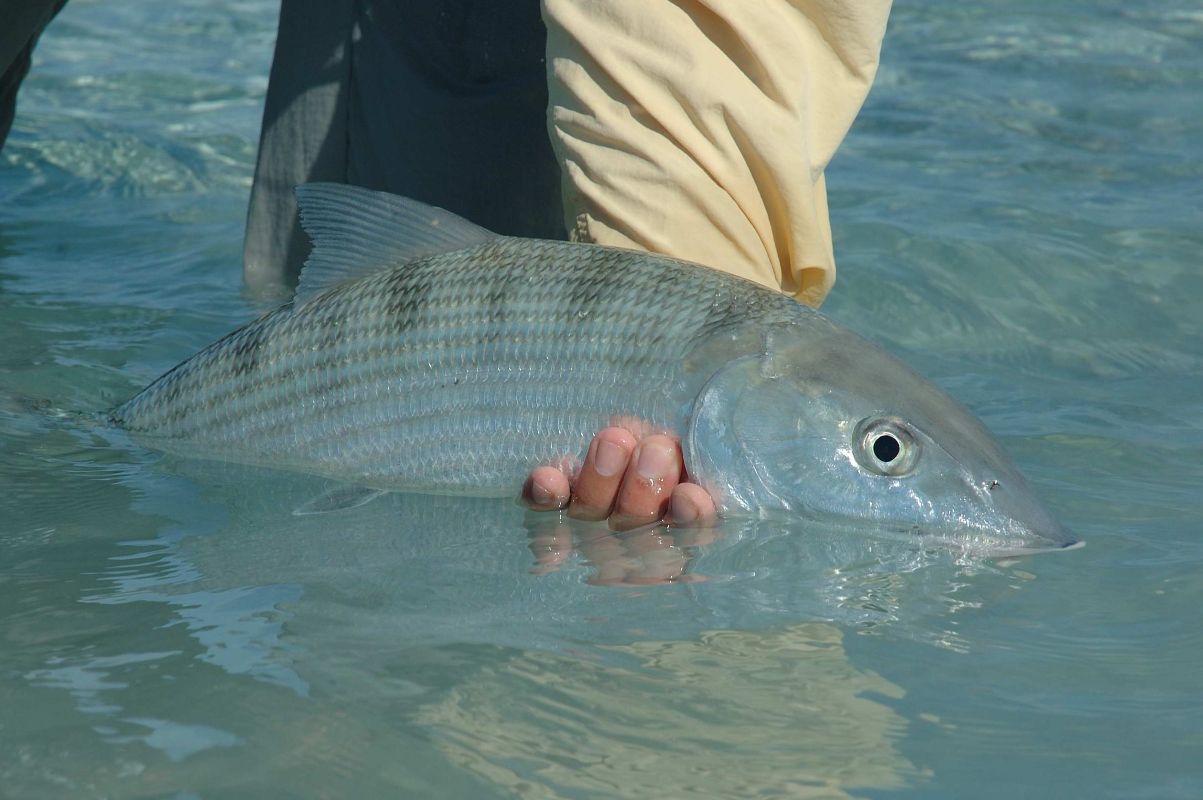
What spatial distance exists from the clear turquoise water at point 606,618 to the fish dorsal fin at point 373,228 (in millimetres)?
619

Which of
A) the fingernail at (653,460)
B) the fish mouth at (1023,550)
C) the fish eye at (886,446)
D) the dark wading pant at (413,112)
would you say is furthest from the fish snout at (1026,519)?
the dark wading pant at (413,112)

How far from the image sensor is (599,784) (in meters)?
2.20

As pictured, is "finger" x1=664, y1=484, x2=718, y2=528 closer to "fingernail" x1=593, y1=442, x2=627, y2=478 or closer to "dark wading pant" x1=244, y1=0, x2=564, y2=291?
"fingernail" x1=593, y1=442, x2=627, y2=478

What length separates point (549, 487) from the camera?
332 centimetres

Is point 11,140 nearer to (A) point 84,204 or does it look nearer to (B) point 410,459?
(A) point 84,204

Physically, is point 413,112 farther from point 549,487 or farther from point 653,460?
point 653,460

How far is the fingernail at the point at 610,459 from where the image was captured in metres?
A: 3.22

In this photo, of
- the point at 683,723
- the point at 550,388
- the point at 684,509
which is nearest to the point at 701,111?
the point at 550,388

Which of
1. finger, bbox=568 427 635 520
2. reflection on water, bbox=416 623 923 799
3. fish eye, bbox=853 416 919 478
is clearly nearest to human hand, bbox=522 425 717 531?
finger, bbox=568 427 635 520

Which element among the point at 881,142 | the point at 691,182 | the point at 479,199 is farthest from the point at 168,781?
the point at 881,142

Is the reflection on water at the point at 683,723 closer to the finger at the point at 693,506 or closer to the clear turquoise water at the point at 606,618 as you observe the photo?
the clear turquoise water at the point at 606,618

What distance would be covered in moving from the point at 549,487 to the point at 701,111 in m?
0.99

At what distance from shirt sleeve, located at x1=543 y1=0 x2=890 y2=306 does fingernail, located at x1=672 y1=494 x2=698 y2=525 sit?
0.76 meters

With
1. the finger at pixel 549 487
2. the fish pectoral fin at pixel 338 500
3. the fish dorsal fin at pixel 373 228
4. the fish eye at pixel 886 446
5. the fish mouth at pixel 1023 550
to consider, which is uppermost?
the fish dorsal fin at pixel 373 228
